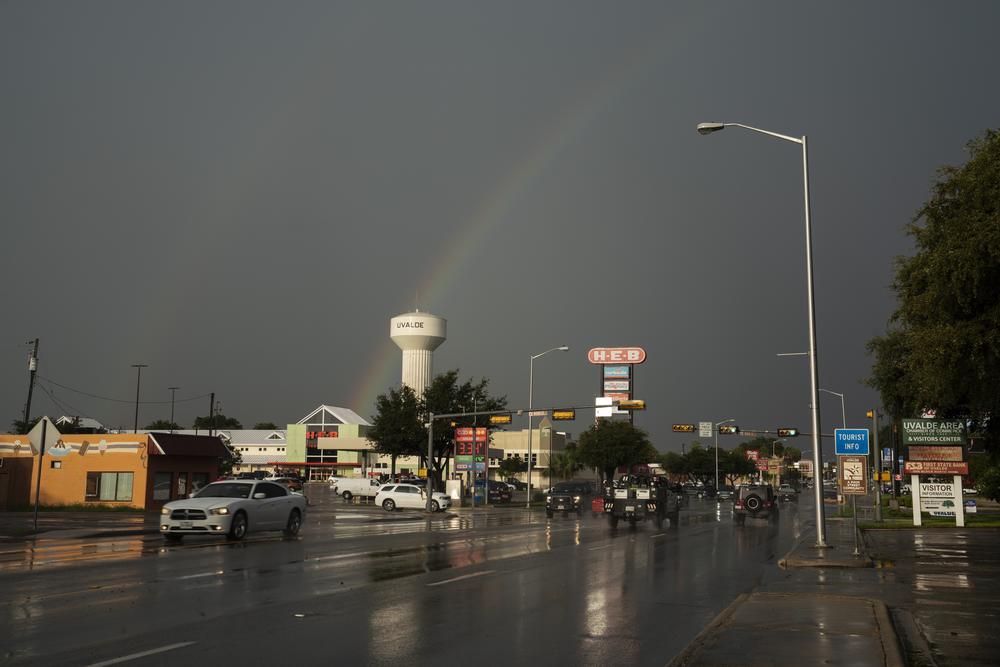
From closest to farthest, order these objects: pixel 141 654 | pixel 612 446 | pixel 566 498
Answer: pixel 141 654, pixel 566 498, pixel 612 446

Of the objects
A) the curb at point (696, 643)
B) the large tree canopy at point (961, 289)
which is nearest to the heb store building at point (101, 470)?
the large tree canopy at point (961, 289)

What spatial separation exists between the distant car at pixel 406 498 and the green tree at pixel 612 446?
1600 inches

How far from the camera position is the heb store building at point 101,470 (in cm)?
4922

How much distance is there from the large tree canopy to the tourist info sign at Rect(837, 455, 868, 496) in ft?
7.90

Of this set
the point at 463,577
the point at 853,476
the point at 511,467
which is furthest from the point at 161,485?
the point at 511,467

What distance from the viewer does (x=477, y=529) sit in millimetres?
35656

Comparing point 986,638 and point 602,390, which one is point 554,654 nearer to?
point 986,638

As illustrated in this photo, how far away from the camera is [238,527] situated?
25.3m

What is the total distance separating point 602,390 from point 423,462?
85.1 ft

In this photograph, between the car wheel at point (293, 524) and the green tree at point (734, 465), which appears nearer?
the car wheel at point (293, 524)

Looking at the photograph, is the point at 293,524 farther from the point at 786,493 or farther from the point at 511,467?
the point at 511,467

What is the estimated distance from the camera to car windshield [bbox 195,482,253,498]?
1035 inches

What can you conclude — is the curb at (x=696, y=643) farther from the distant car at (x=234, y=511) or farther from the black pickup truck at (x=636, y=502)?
the black pickup truck at (x=636, y=502)

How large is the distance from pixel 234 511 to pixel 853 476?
15940mm
